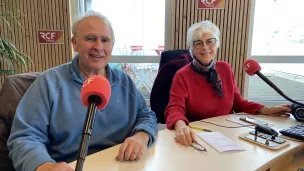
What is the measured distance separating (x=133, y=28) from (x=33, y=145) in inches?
117

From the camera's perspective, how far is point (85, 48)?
1.43 meters

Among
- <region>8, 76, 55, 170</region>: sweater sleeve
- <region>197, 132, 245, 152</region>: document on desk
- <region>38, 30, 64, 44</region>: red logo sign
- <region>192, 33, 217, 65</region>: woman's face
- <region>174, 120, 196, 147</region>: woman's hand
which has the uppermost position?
<region>38, 30, 64, 44</region>: red logo sign

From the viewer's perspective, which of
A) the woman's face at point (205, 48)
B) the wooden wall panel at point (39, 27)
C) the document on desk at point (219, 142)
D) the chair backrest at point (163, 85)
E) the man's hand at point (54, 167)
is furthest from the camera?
the wooden wall panel at point (39, 27)

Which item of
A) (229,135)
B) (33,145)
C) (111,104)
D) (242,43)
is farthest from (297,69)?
(33,145)

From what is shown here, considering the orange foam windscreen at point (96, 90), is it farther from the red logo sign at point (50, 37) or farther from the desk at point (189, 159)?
the red logo sign at point (50, 37)

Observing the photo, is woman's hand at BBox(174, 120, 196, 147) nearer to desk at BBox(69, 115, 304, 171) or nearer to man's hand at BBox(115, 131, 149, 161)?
desk at BBox(69, 115, 304, 171)

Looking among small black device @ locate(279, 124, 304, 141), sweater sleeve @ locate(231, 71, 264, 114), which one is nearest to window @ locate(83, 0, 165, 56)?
sweater sleeve @ locate(231, 71, 264, 114)

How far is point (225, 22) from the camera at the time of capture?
12.0 ft

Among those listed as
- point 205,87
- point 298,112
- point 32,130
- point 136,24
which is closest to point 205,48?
point 205,87

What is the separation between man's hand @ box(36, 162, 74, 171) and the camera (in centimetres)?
93

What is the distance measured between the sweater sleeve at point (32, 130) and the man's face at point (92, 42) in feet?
0.87

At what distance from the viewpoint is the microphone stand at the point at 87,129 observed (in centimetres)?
58

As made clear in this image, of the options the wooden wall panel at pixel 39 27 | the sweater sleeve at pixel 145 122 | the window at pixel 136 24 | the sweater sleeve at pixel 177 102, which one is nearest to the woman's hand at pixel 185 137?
the sweater sleeve at pixel 145 122

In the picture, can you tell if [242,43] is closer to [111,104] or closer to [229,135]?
[229,135]
